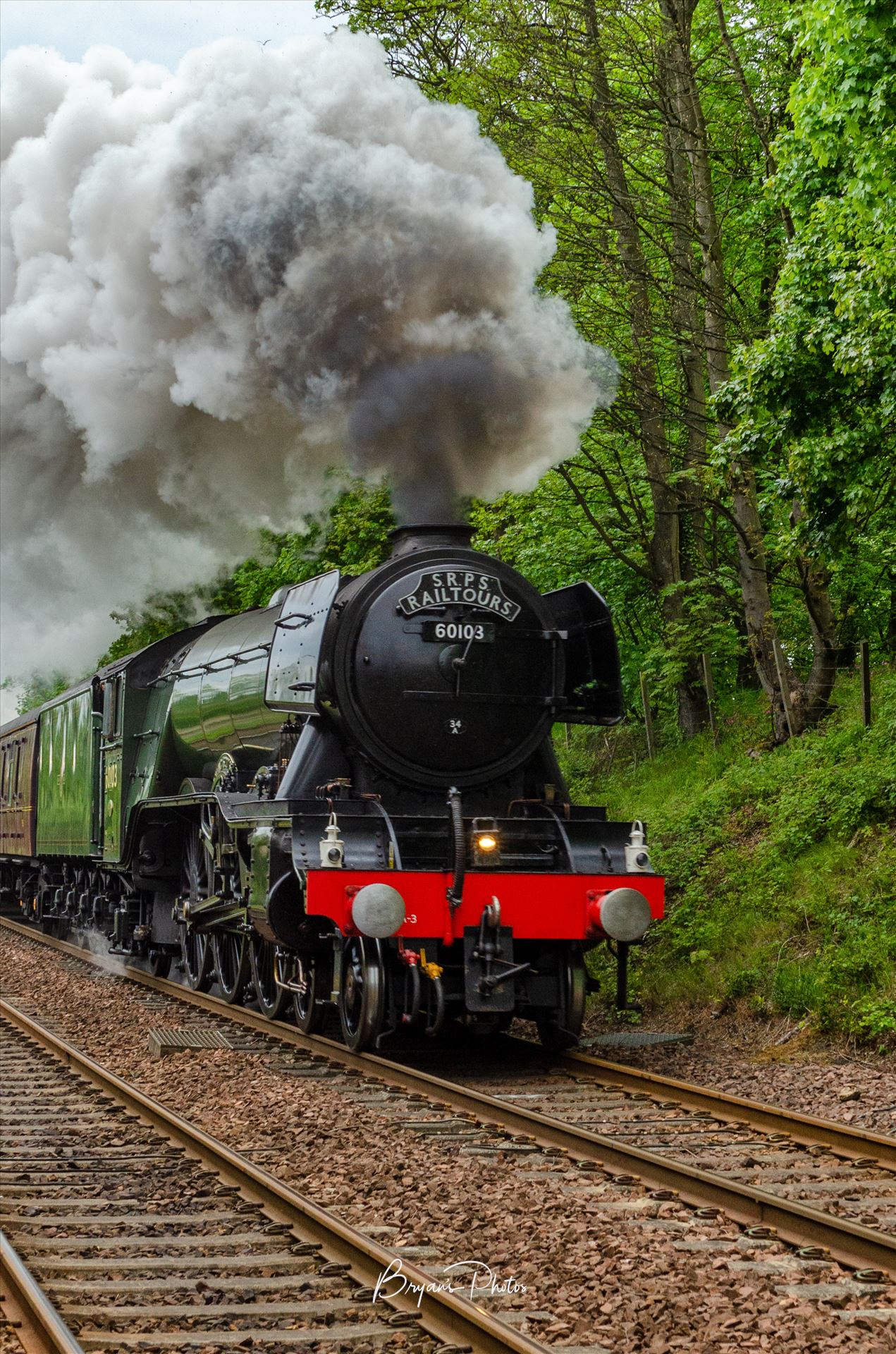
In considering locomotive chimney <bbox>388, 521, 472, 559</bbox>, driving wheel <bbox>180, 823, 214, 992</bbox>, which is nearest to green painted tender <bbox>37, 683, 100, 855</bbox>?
driving wheel <bbox>180, 823, 214, 992</bbox>

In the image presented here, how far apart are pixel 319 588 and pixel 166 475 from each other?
2.31 metres

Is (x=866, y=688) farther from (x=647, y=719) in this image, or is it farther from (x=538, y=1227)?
(x=538, y=1227)

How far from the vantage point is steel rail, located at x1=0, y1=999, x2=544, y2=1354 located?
3.72 meters

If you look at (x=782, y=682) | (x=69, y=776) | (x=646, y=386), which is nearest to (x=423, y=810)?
(x=782, y=682)

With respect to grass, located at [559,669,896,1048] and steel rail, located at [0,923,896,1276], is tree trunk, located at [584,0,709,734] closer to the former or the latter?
grass, located at [559,669,896,1048]

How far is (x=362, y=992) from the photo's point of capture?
8.06 m

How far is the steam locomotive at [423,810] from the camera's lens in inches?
310

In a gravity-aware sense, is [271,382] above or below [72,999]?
above

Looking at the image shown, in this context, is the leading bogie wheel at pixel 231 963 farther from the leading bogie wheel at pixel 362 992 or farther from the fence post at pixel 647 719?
the fence post at pixel 647 719

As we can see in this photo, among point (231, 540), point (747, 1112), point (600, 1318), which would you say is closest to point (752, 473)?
point (231, 540)

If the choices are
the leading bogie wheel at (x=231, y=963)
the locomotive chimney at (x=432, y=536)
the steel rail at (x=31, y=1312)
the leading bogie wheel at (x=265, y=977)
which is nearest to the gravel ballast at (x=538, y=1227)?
the steel rail at (x=31, y=1312)

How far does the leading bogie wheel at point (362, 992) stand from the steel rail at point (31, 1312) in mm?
3639

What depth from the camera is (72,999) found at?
1173 cm

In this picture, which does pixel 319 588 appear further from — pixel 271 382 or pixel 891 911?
pixel 891 911
